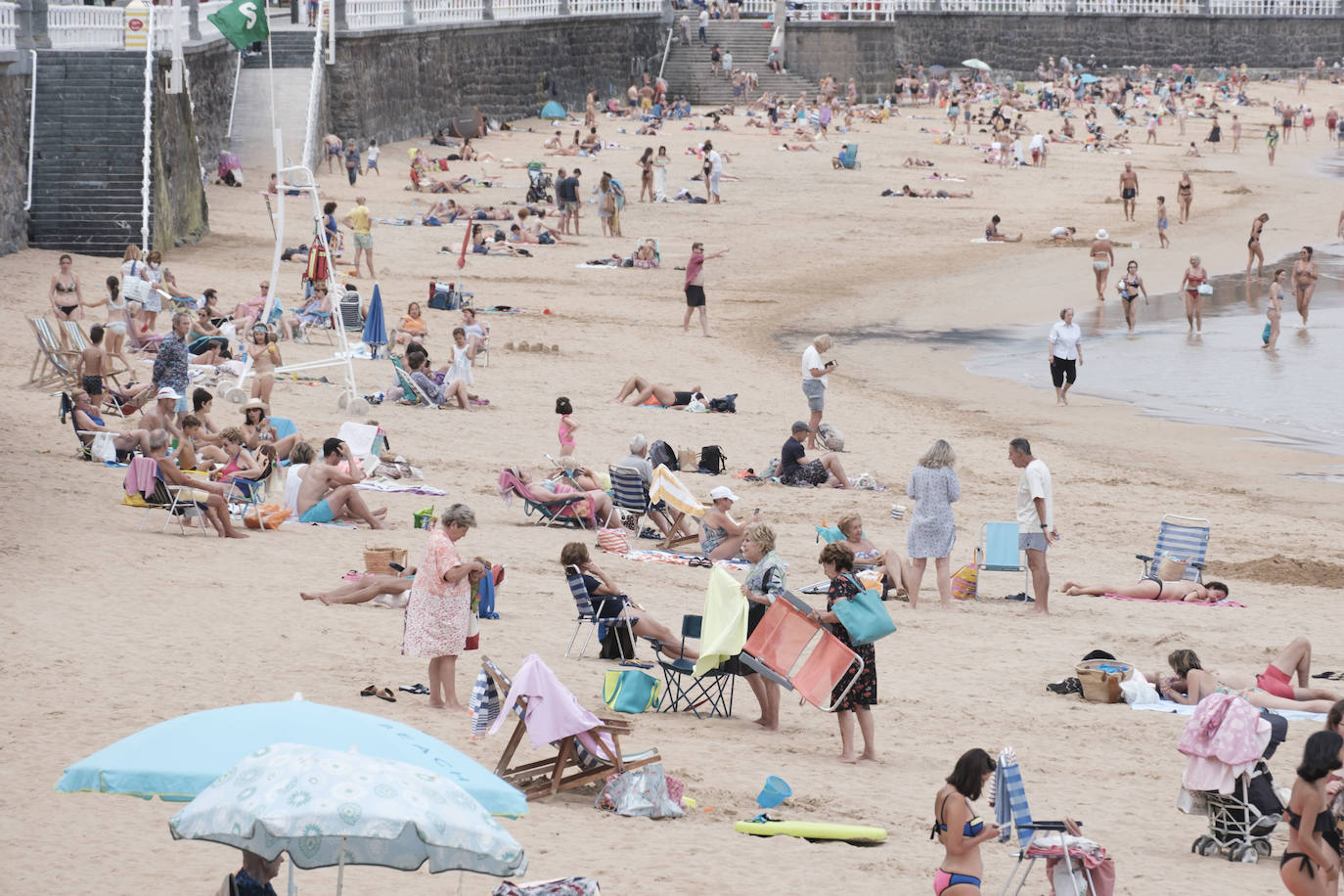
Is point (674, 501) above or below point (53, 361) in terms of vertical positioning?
below

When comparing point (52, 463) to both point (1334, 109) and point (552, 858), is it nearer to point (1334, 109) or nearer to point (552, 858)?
point (552, 858)

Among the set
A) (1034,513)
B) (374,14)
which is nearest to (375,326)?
(1034,513)

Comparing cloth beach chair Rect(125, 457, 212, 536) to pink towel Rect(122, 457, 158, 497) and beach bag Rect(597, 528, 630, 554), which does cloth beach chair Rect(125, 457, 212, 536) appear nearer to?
pink towel Rect(122, 457, 158, 497)

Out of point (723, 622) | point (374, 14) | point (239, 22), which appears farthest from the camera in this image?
point (374, 14)

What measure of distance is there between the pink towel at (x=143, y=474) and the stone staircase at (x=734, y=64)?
38764 millimetres

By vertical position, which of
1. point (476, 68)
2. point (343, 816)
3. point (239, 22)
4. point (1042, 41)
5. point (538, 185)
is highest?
point (1042, 41)

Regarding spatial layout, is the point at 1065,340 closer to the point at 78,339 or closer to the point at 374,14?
the point at 78,339

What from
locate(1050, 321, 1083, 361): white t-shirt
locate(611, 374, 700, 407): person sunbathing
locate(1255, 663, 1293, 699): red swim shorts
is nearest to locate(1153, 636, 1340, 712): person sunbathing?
locate(1255, 663, 1293, 699): red swim shorts

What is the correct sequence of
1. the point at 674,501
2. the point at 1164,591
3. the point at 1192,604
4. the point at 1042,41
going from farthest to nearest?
the point at 1042,41 → the point at 674,501 → the point at 1164,591 → the point at 1192,604

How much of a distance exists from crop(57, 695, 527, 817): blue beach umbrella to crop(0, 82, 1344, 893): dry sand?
1.08 meters

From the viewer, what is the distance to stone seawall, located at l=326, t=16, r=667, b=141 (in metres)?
37.0

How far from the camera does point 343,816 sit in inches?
197

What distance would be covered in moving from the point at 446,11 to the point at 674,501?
3042cm

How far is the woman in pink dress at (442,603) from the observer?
8945mm
